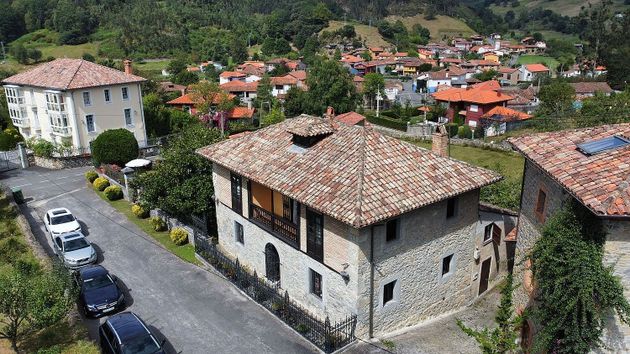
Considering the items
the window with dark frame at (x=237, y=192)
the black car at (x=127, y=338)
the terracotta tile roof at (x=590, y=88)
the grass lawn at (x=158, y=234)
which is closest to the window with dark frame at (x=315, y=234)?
the window with dark frame at (x=237, y=192)

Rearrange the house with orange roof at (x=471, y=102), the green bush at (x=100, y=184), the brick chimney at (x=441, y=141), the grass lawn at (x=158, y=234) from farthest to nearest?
the house with orange roof at (x=471, y=102) < the green bush at (x=100, y=184) < the grass lawn at (x=158, y=234) < the brick chimney at (x=441, y=141)

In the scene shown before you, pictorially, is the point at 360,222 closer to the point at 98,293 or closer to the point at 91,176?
the point at 98,293

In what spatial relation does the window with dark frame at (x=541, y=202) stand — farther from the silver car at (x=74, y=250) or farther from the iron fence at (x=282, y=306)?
the silver car at (x=74, y=250)

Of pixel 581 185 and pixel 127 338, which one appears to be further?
pixel 127 338

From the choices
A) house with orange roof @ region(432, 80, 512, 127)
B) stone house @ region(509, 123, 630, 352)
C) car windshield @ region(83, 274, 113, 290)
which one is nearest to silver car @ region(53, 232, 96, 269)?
car windshield @ region(83, 274, 113, 290)

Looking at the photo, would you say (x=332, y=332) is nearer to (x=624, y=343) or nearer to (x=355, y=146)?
(x=355, y=146)

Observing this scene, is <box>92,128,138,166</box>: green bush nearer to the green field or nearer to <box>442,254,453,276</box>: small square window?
<box>442,254,453,276</box>: small square window

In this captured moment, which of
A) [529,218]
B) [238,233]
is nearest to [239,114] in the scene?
[238,233]
